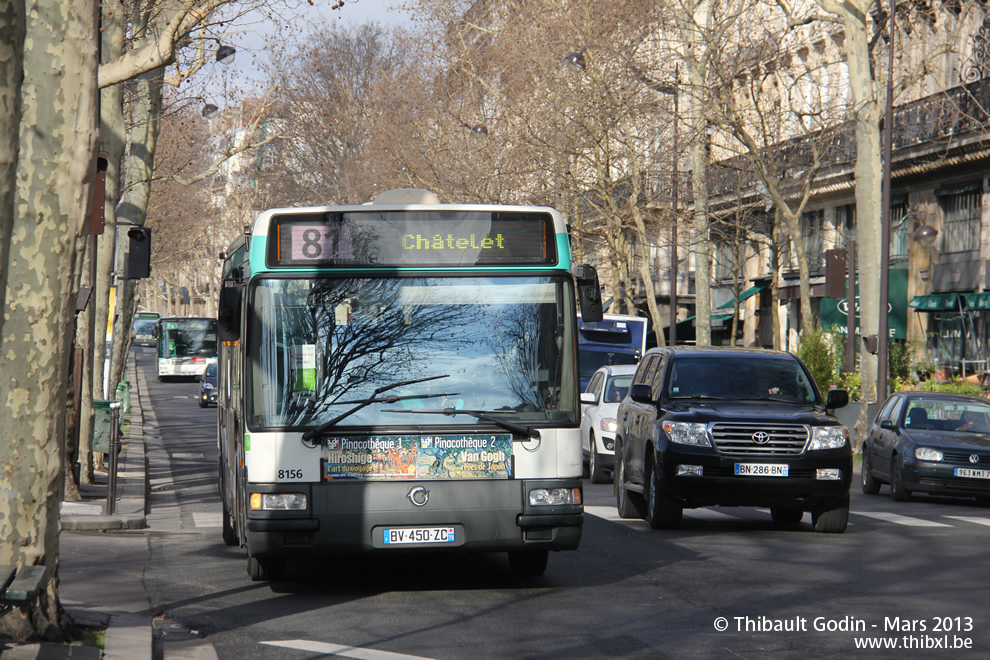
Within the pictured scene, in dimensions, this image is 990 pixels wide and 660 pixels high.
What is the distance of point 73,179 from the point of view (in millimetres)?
7426

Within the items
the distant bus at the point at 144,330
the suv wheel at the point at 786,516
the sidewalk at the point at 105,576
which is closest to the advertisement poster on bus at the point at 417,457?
the sidewalk at the point at 105,576

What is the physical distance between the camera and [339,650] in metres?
7.57

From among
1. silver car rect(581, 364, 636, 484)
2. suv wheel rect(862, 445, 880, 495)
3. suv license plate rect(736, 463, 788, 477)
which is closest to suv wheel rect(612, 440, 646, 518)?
suv license plate rect(736, 463, 788, 477)

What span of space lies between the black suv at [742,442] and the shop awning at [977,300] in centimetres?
2163

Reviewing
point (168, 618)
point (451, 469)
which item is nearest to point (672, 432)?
point (451, 469)

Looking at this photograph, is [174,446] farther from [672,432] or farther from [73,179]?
[73,179]

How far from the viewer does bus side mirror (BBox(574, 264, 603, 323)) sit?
9695mm

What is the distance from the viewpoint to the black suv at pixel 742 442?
13.1 meters

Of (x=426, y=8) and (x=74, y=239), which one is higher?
(x=426, y=8)

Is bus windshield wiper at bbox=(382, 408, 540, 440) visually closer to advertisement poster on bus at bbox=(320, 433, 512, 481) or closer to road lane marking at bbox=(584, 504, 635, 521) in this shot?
advertisement poster on bus at bbox=(320, 433, 512, 481)

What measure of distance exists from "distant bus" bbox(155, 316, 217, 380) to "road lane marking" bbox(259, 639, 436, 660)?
53.4 meters

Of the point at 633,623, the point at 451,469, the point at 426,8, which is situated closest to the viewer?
the point at 633,623

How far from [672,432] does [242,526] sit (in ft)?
15.8

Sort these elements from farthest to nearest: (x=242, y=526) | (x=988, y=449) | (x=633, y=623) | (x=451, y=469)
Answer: (x=988, y=449) → (x=242, y=526) → (x=451, y=469) → (x=633, y=623)
